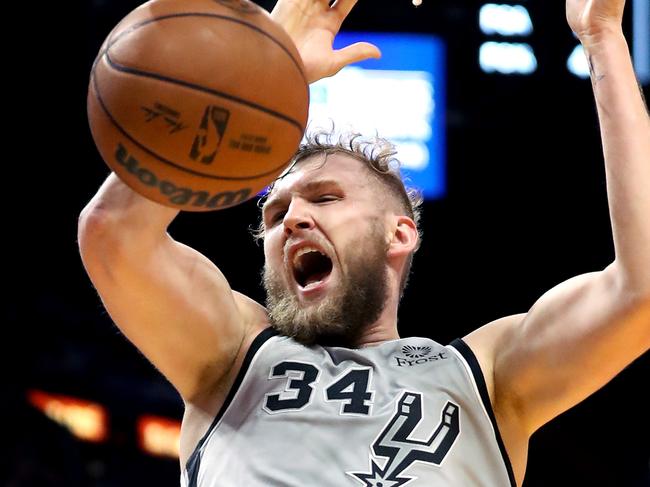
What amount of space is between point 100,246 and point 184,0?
653mm

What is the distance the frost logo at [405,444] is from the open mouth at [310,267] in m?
0.51

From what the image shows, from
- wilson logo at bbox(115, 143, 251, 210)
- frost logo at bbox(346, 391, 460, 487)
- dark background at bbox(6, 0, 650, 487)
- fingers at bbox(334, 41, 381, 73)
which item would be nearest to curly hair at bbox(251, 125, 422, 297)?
fingers at bbox(334, 41, 381, 73)

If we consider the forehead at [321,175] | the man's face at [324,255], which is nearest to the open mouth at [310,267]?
the man's face at [324,255]

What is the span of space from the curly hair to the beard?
248mm

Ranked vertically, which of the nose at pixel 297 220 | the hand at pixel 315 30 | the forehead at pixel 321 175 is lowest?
the nose at pixel 297 220

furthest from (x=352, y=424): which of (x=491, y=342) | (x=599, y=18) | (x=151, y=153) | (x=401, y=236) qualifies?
(x=599, y=18)

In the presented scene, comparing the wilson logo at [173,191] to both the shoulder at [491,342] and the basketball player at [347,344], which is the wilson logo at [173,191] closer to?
the basketball player at [347,344]

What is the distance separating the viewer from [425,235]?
8039 millimetres

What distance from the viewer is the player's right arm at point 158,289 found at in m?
2.51

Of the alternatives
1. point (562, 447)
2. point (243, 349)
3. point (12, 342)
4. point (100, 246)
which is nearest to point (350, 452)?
point (243, 349)

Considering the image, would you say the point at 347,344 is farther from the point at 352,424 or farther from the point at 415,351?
the point at 352,424

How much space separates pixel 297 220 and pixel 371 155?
1.67 ft

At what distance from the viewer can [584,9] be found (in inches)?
104

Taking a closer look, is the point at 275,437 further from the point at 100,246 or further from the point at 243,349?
the point at 100,246
